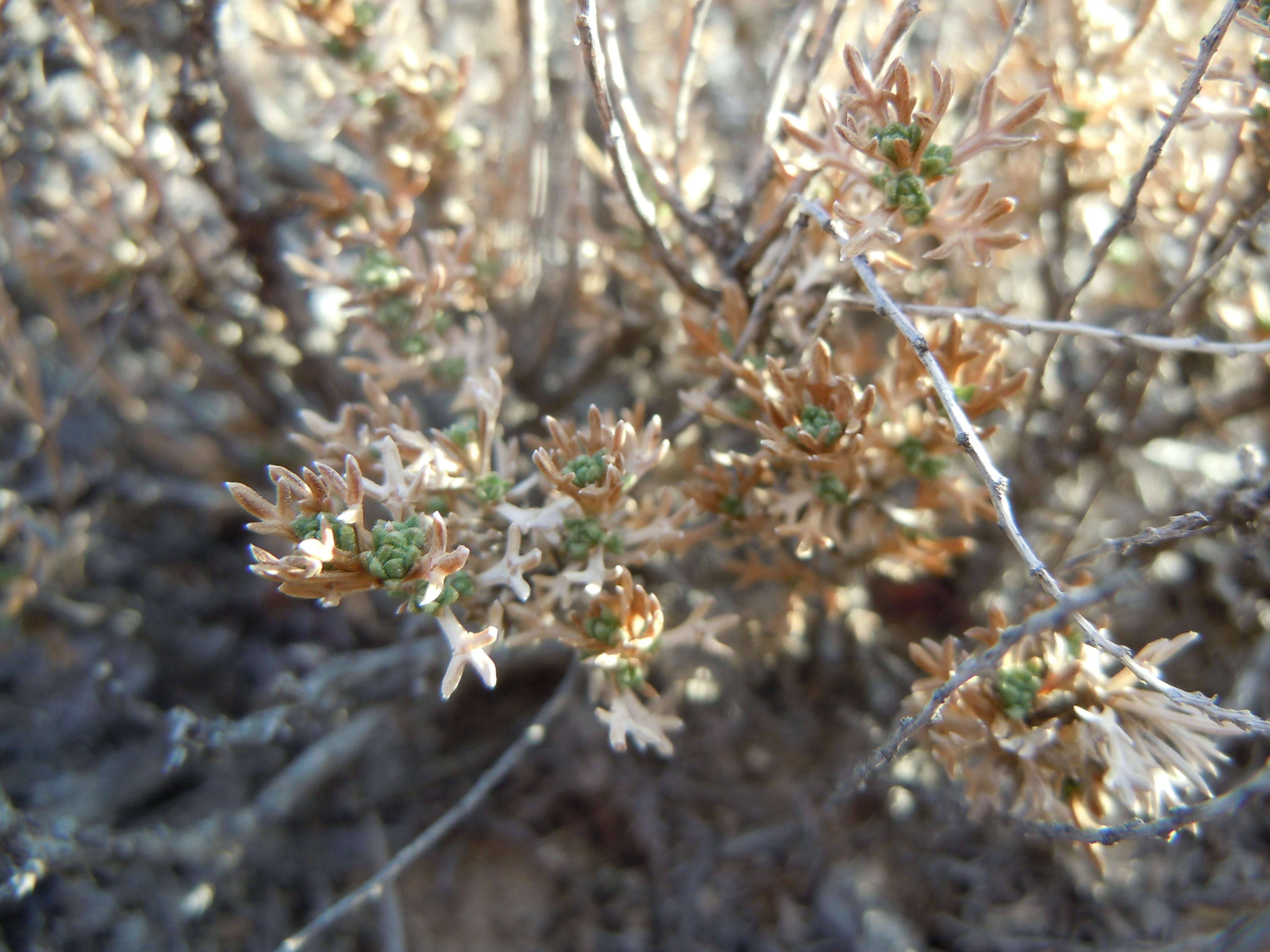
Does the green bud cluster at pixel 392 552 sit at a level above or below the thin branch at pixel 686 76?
below

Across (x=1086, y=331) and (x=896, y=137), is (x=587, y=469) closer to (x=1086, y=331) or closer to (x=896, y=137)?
(x=896, y=137)

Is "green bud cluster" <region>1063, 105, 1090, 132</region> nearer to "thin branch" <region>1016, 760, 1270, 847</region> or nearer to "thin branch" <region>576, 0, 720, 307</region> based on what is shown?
"thin branch" <region>576, 0, 720, 307</region>

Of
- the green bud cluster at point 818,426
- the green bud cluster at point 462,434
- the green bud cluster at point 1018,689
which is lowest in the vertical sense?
the green bud cluster at point 1018,689

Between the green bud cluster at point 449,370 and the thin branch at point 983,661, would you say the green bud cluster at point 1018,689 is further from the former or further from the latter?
the green bud cluster at point 449,370

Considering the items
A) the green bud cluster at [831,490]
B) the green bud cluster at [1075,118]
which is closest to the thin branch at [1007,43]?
the green bud cluster at [1075,118]

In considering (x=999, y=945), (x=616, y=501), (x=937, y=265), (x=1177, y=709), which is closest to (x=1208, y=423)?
(x=937, y=265)

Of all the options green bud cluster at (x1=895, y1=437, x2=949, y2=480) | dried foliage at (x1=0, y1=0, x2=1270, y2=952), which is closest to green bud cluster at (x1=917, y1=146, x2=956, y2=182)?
dried foliage at (x1=0, y1=0, x2=1270, y2=952)

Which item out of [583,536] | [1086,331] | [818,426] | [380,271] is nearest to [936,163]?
[1086,331]
